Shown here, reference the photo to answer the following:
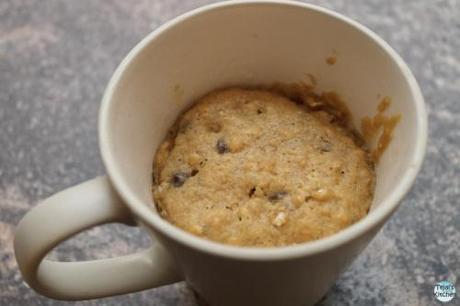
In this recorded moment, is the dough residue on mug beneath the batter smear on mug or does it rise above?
A: above

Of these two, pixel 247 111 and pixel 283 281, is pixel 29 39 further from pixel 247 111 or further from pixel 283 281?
pixel 283 281

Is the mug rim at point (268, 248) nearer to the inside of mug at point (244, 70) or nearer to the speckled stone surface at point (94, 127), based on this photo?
the inside of mug at point (244, 70)

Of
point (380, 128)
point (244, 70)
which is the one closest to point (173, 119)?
point (244, 70)

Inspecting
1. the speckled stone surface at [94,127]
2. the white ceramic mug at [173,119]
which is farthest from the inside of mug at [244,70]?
the speckled stone surface at [94,127]

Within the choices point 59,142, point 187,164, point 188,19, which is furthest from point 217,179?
point 59,142

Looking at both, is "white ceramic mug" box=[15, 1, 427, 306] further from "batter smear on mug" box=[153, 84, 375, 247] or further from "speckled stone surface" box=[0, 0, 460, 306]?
"speckled stone surface" box=[0, 0, 460, 306]

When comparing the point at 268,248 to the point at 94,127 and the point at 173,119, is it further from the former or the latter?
the point at 94,127

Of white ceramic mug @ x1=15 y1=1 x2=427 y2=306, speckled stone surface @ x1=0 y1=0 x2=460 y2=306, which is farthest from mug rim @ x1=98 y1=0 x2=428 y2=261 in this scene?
speckled stone surface @ x1=0 y1=0 x2=460 y2=306
